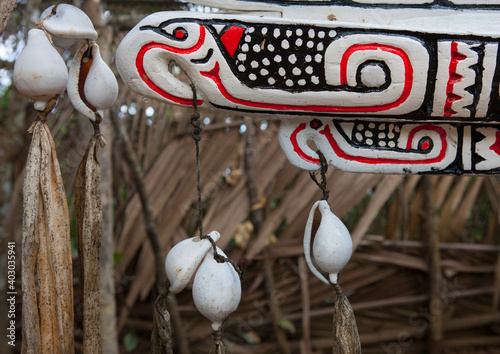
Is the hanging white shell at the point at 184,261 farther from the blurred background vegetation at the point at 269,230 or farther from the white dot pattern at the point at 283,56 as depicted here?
the blurred background vegetation at the point at 269,230

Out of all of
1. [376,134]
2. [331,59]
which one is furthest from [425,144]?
[331,59]

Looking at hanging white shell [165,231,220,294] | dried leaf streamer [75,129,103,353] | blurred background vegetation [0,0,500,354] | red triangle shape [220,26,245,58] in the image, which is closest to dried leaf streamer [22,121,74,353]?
dried leaf streamer [75,129,103,353]

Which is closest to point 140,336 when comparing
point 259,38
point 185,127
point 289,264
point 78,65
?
point 289,264

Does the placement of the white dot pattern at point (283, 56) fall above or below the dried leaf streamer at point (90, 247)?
above

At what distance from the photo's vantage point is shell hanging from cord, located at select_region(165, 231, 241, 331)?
533 millimetres

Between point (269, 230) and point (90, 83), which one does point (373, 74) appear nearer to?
point (90, 83)

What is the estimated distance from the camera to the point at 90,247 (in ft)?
1.97

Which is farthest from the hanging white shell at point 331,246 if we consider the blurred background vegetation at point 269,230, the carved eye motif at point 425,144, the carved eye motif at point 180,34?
the blurred background vegetation at point 269,230

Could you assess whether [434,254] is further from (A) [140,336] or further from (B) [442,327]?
(A) [140,336]

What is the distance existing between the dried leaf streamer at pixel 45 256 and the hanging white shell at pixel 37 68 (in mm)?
54

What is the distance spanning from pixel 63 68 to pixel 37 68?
0.03 metres

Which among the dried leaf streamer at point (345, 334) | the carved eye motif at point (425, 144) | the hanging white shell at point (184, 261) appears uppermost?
the carved eye motif at point (425, 144)

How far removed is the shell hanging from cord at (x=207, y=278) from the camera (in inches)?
21.0

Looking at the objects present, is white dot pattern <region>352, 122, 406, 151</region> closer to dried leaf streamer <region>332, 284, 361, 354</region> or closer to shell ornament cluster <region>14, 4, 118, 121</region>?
dried leaf streamer <region>332, 284, 361, 354</region>
